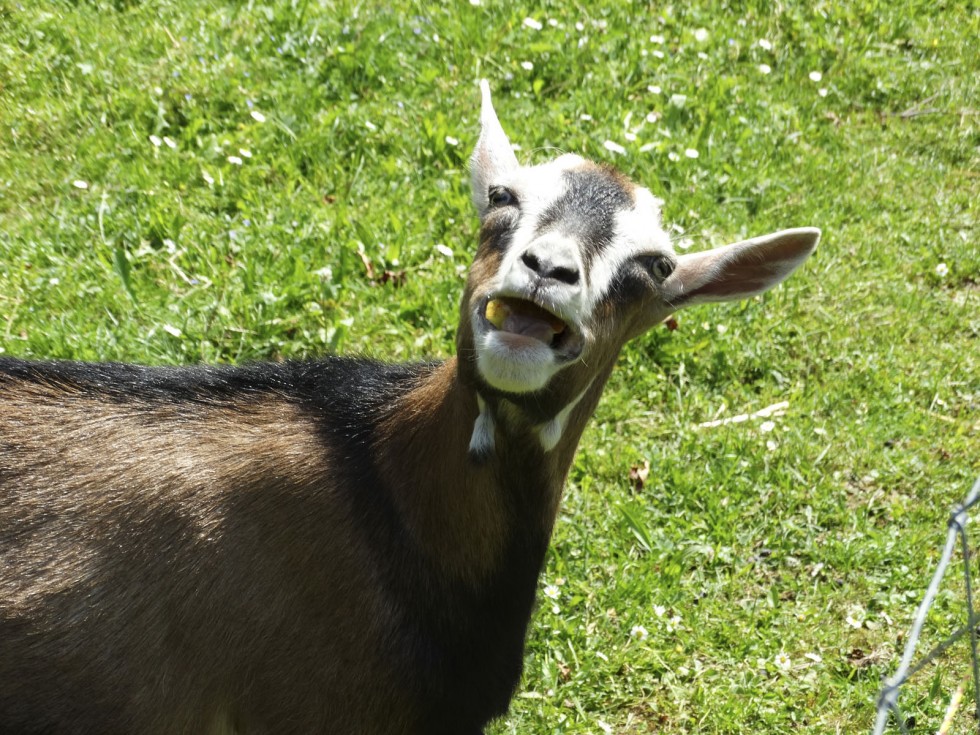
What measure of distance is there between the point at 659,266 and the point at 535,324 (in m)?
0.72

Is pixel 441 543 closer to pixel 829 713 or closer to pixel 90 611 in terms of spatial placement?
pixel 90 611

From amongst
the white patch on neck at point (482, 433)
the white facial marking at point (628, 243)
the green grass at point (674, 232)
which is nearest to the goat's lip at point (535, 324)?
the white facial marking at point (628, 243)

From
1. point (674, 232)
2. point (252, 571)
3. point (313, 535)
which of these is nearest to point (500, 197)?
point (313, 535)

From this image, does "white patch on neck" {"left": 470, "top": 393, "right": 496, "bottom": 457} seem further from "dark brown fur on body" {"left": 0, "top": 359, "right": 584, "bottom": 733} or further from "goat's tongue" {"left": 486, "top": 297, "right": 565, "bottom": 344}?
"goat's tongue" {"left": 486, "top": 297, "right": 565, "bottom": 344}

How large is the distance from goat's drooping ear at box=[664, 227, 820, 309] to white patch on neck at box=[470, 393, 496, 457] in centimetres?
93

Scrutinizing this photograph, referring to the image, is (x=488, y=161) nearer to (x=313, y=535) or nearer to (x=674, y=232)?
(x=313, y=535)

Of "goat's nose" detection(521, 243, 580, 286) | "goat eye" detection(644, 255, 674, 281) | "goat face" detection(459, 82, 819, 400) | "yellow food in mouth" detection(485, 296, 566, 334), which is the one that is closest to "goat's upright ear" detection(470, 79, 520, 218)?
"goat face" detection(459, 82, 819, 400)

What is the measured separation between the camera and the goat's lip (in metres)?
3.94

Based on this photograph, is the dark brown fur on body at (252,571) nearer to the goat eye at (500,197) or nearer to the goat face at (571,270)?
the goat face at (571,270)

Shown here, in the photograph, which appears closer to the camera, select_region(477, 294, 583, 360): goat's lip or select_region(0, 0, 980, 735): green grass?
select_region(477, 294, 583, 360): goat's lip

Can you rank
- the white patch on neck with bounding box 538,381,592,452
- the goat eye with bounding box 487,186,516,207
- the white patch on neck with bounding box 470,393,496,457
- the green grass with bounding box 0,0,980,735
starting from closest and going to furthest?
the white patch on neck with bounding box 470,393,496,457, the white patch on neck with bounding box 538,381,592,452, the goat eye with bounding box 487,186,516,207, the green grass with bounding box 0,0,980,735

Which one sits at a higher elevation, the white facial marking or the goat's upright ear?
the goat's upright ear

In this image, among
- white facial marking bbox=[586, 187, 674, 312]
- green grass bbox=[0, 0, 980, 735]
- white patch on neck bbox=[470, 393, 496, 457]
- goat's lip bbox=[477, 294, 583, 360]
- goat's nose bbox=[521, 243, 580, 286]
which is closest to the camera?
goat's nose bbox=[521, 243, 580, 286]

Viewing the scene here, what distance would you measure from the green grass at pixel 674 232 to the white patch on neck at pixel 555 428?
1.63 metres
